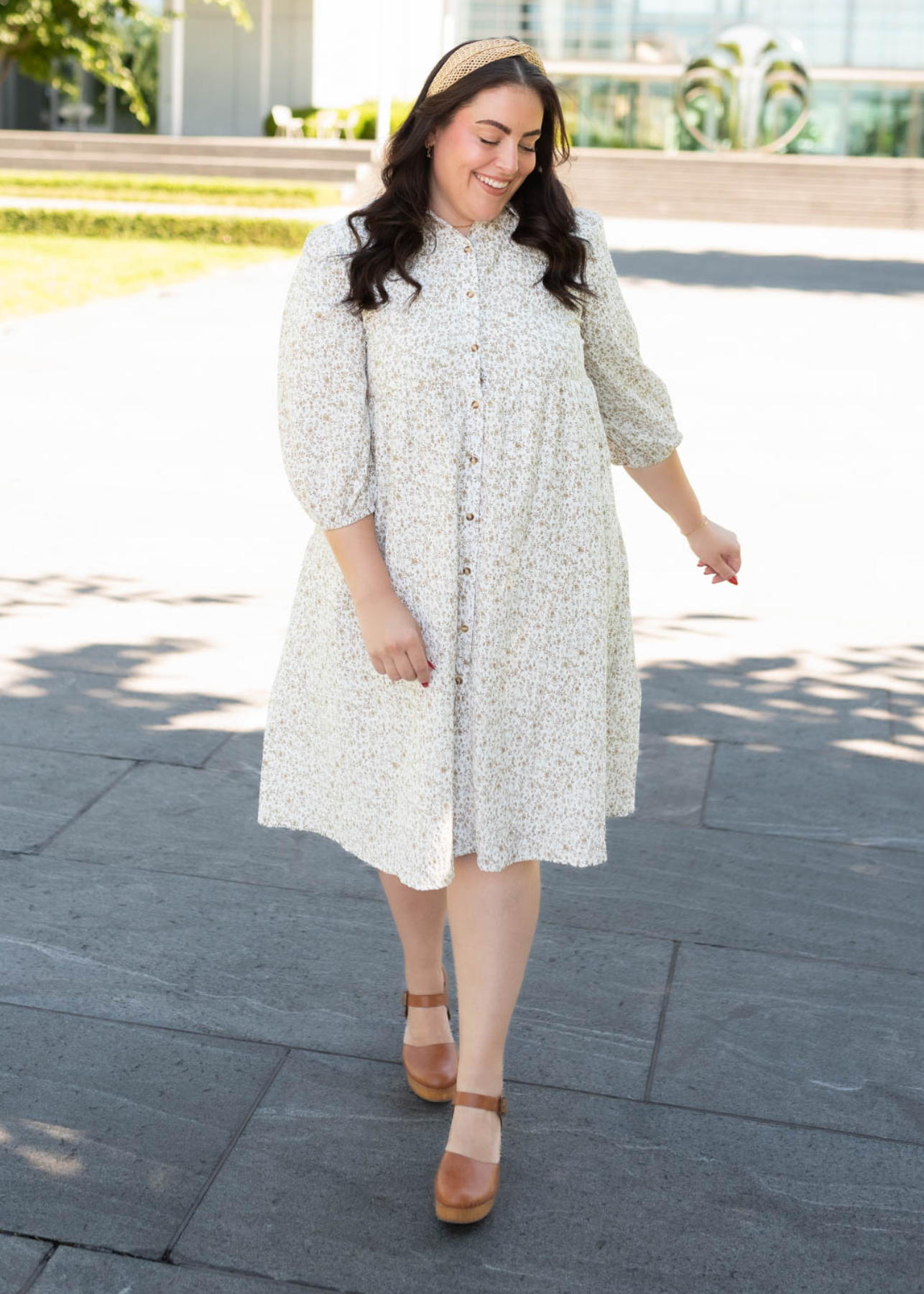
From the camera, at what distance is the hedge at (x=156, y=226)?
2095 centimetres

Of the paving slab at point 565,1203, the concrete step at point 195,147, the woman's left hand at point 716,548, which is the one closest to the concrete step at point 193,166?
the concrete step at point 195,147

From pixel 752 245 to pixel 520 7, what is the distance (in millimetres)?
26347

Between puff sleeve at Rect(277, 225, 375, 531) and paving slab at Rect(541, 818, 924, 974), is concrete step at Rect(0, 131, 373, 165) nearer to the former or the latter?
paving slab at Rect(541, 818, 924, 974)

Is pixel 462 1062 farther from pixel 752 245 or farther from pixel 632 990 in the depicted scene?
pixel 752 245

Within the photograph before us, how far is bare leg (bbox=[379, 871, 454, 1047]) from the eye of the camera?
2.77 m

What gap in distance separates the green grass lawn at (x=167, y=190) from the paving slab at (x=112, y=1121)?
23.7m

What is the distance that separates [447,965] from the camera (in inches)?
130

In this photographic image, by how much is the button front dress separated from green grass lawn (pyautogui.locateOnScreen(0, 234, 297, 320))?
35.9 feet

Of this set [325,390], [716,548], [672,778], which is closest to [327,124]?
[672,778]

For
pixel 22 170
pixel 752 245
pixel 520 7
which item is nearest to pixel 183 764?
pixel 752 245

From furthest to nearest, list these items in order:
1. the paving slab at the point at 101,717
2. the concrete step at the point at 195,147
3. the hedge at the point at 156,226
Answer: the concrete step at the point at 195,147, the hedge at the point at 156,226, the paving slab at the point at 101,717

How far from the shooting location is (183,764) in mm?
4246

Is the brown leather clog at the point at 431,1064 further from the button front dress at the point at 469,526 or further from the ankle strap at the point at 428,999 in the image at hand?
the button front dress at the point at 469,526

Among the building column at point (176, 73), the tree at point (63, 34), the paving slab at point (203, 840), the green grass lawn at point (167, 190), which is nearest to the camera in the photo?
the paving slab at point (203, 840)
